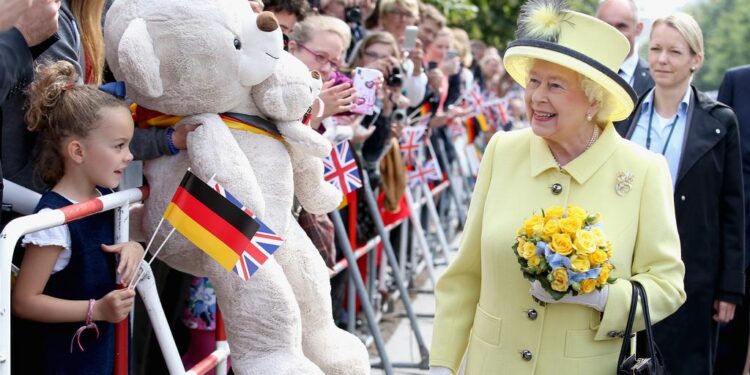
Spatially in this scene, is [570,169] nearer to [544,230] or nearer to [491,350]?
[544,230]

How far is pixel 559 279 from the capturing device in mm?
3283

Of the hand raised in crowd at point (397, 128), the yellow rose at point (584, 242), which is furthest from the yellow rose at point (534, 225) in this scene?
the hand raised in crowd at point (397, 128)

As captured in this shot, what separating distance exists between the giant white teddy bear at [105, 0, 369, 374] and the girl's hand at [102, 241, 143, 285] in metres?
0.37

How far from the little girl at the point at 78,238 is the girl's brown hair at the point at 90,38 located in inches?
17.6

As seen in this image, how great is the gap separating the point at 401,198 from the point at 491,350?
157 inches

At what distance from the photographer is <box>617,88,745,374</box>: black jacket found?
5102mm

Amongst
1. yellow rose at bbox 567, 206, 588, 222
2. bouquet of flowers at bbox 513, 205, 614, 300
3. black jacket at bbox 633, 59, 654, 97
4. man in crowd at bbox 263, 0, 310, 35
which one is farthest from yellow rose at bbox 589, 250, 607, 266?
black jacket at bbox 633, 59, 654, 97

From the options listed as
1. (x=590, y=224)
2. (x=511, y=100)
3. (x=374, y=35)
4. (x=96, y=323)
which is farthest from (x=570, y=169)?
(x=511, y=100)

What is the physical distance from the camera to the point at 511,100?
15266 millimetres

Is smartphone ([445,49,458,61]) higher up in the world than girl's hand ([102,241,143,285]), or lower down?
lower down

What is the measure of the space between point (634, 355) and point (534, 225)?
1.90 feet

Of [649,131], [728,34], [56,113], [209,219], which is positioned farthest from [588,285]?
[728,34]

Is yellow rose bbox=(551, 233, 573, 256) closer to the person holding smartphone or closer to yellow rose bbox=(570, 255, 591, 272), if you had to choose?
yellow rose bbox=(570, 255, 591, 272)

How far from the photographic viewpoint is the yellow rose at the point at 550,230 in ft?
10.8
